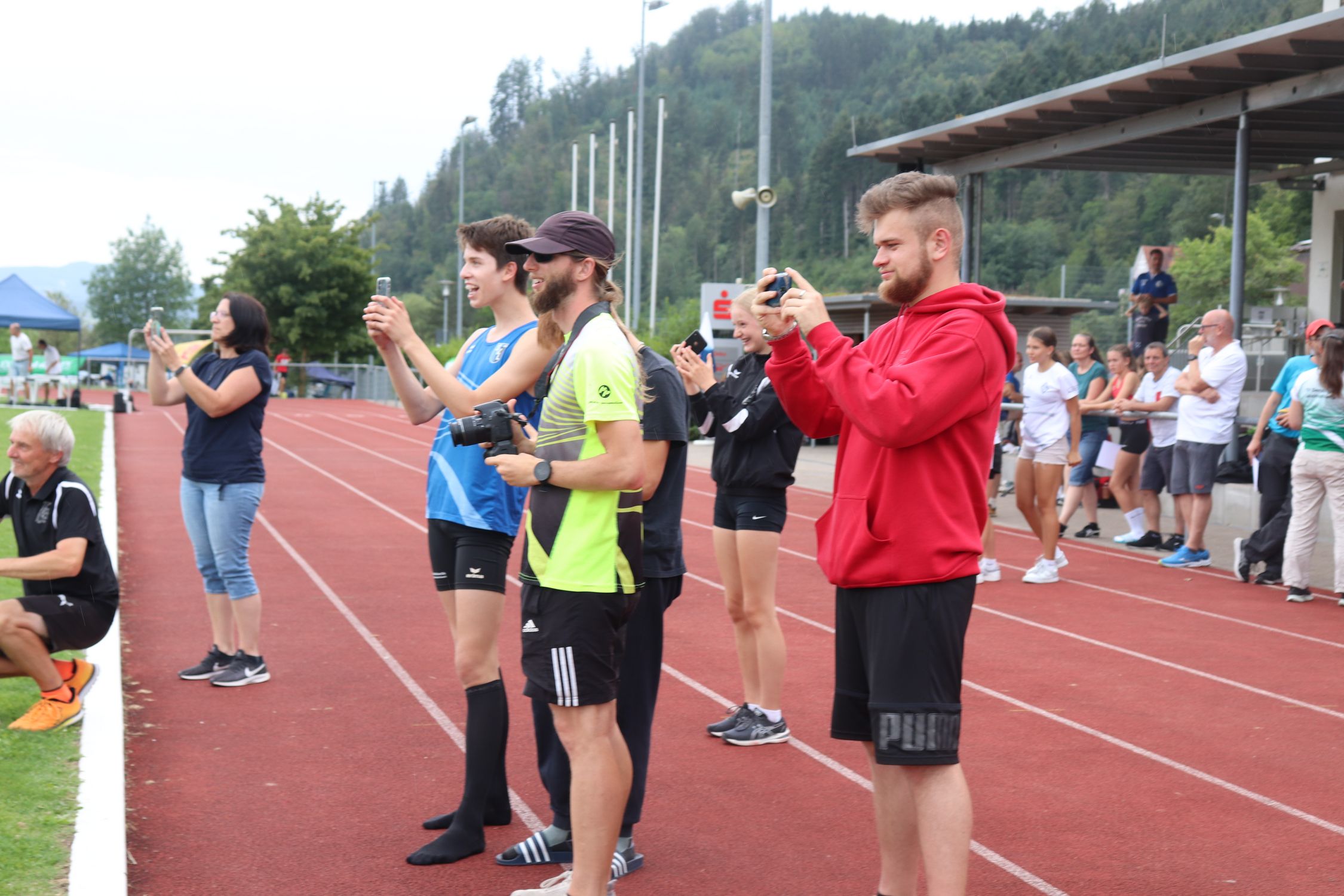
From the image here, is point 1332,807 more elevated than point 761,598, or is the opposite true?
point 761,598

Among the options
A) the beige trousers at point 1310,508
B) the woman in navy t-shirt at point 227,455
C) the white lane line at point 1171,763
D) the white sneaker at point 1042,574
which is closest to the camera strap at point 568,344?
the woman in navy t-shirt at point 227,455

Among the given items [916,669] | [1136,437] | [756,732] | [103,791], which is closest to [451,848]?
[103,791]

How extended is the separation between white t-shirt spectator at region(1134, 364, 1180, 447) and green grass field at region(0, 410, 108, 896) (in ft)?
30.8

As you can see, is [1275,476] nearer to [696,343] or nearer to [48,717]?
[696,343]

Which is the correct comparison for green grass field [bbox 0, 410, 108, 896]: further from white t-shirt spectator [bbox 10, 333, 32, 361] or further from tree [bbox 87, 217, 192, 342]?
tree [bbox 87, 217, 192, 342]

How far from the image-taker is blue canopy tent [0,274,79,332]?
28.8m

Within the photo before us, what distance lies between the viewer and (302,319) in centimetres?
4988

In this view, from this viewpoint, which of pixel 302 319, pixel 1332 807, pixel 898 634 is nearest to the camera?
pixel 898 634

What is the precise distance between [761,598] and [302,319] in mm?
47252

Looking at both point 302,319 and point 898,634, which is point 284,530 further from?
point 302,319

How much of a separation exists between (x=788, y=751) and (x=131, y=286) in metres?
93.3

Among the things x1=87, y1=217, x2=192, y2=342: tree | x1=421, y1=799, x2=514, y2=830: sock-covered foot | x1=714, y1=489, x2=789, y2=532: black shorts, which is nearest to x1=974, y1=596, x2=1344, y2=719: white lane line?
x1=714, y1=489, x2=789, y2=532: black shorts

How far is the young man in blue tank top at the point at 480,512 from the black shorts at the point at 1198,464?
7.95m

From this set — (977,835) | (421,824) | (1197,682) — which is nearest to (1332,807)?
(977,835)
